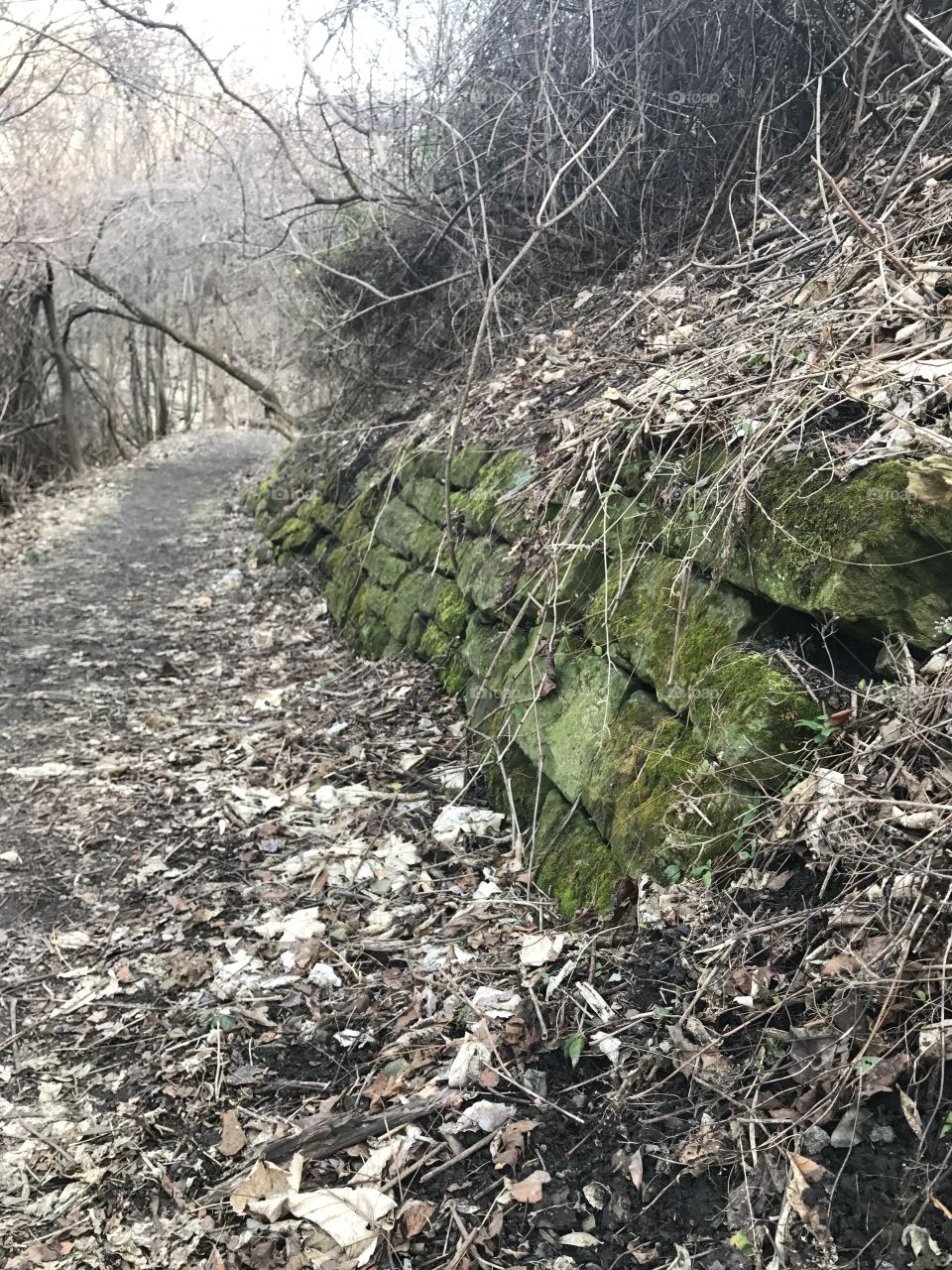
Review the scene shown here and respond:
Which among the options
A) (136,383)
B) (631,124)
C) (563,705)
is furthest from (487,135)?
(136,383)

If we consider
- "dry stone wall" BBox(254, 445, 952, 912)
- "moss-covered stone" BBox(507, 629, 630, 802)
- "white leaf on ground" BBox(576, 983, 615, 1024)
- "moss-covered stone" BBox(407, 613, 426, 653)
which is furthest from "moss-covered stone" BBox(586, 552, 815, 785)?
"moss-covered stone" BBox(407, 613, 426, 653)

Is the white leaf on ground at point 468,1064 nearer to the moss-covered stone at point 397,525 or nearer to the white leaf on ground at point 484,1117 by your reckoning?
the white leaf on ground at point 484,1117

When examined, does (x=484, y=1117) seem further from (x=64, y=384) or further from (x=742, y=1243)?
(x=64, y=384)

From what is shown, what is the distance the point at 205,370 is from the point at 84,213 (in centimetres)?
1619

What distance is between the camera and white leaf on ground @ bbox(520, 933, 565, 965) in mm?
2688

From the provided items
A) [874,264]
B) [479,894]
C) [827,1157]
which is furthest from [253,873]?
[874,264]

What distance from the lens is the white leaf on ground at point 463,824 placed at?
3602 mm

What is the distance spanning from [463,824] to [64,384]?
48.0ft

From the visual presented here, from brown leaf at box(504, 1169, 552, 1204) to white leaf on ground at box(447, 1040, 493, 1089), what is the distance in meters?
0.32

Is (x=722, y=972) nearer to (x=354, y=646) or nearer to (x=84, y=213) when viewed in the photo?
(x=354, y=646)

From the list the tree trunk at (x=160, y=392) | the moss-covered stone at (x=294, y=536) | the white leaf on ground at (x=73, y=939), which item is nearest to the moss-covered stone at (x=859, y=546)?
the white leaf on ground at (x=73, y=939)

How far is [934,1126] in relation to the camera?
1689 mm

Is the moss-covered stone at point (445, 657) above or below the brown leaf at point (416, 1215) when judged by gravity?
above

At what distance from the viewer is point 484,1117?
88.7 inches
